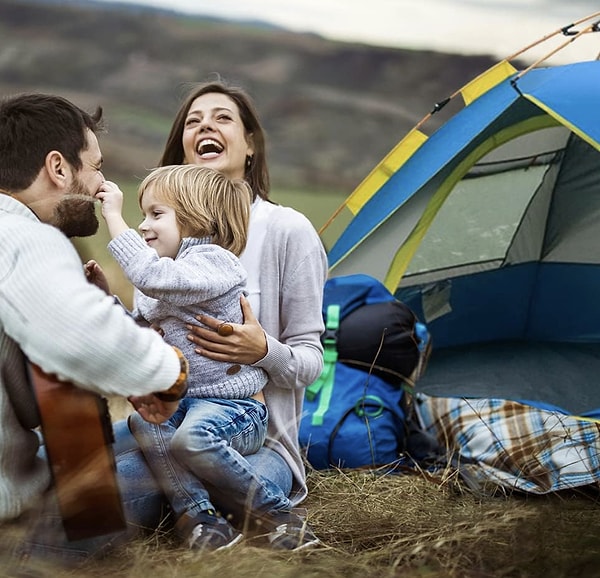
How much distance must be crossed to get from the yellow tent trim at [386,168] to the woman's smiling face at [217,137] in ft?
3.18

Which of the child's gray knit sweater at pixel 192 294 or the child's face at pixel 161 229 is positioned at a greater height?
the child's face at pixel 161 229

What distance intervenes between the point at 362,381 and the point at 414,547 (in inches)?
42.9

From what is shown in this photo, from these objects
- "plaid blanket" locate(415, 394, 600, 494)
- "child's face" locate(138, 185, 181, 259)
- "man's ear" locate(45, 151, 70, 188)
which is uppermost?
"man's ear" locate(45, 151, 70, 188)

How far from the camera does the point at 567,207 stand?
11.1 ft

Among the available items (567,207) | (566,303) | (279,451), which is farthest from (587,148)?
(279,451)

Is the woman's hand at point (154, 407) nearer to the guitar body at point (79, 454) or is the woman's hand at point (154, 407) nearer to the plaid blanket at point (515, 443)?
the guitar body at point (79, 454)

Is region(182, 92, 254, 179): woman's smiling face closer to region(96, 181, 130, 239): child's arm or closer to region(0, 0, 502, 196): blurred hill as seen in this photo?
region(96, 181, 130, 239): child's arm

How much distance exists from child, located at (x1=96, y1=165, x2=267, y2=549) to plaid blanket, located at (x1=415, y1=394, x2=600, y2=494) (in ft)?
2.92

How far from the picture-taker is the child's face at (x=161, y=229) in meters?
1.60

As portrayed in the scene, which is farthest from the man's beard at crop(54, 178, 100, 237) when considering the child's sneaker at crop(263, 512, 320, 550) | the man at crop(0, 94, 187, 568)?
the child's sneaker at crop(263, 512, 320, 550)

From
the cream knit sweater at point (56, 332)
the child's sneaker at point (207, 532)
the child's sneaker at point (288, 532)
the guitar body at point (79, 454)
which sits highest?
the cream knit sweater at point (56, 332)

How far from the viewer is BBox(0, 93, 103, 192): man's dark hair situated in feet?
4.02

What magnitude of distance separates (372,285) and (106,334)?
1.68 meters

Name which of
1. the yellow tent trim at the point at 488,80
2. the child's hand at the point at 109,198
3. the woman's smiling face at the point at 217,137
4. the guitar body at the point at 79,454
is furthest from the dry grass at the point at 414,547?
the yellow tent trim at the point at 488,80
